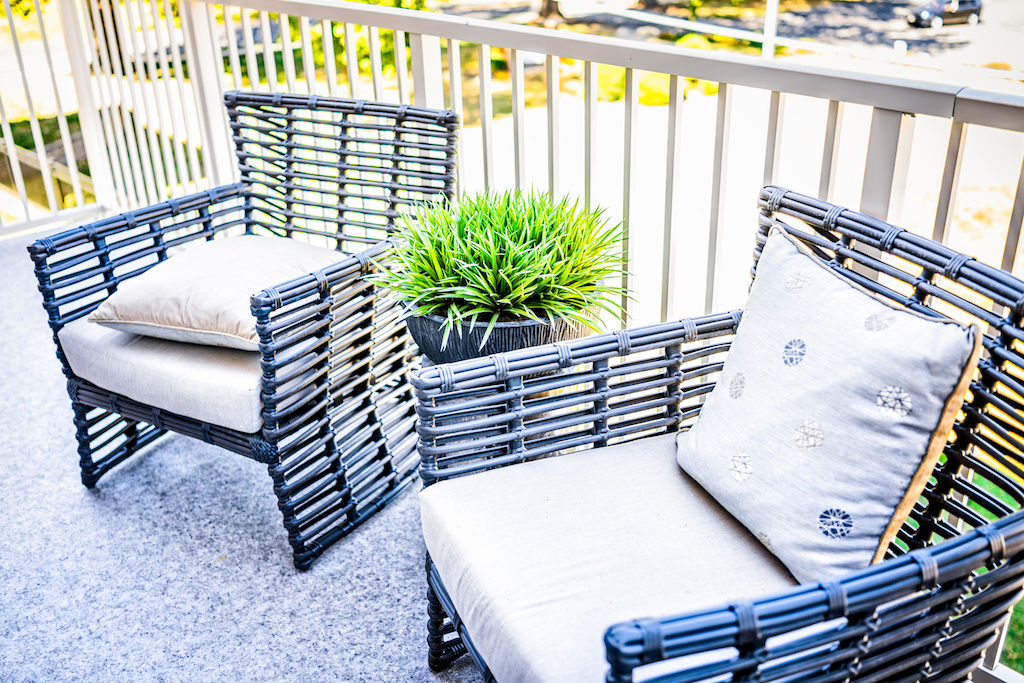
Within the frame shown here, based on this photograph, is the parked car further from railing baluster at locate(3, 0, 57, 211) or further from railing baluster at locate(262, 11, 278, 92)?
railing baluster at locate(3, 0, 57, 211)

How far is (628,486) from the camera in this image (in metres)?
1.34

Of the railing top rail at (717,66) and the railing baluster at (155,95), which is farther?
the railing baluster at (155,95)

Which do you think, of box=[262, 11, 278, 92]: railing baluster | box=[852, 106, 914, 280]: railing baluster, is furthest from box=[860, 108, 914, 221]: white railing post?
box=[262, 11, 278, 92]: railing baluster

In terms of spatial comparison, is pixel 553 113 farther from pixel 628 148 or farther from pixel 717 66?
pixel 717 66

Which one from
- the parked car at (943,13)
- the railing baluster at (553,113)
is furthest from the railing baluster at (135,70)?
the parked car at (943,13)

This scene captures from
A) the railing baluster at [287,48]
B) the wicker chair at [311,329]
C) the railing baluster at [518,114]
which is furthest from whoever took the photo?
the railing baluster at [287,48]

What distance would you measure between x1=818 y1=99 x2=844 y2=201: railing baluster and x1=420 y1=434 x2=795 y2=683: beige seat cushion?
614 millimetres

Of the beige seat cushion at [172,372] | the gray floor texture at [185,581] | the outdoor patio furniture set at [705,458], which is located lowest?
the gray floor texture at [185,581]

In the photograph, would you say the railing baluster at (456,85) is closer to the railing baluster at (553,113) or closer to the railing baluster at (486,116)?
the railing baluster at (486,116)

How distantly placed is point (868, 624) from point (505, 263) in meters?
0.95

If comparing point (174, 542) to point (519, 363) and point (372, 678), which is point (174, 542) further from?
point (519, 363)

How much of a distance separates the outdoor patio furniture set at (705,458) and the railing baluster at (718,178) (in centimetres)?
29

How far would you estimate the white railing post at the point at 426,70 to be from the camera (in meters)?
2.28

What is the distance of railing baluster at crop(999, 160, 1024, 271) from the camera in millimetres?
1335
